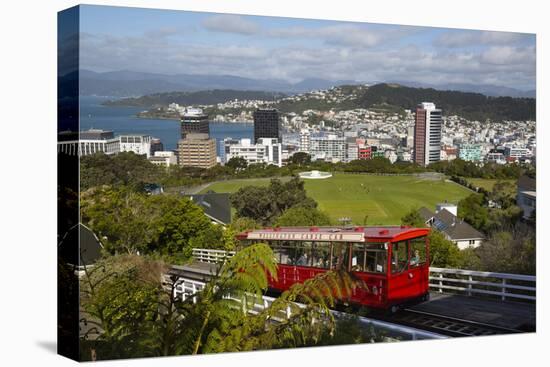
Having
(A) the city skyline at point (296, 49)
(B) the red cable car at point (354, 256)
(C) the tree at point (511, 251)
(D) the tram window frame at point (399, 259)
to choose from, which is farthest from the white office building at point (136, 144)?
(C) the tree at point (511, 251)

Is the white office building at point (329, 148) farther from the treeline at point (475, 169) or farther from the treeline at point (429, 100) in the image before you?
the treeline at point (475, 169)

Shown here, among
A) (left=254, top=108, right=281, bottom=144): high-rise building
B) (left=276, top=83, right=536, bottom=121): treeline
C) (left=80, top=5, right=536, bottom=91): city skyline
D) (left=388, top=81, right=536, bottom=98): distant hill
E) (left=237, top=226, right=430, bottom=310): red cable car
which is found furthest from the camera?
(left=388, top=81, right=536, bottom=98): distant hill

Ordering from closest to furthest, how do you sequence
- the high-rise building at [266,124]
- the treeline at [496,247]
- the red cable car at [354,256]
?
the red cable car at [354,256] < the high-rise building at [266,124] < the treeline at [496,247]

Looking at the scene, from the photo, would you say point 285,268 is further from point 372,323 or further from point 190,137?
point 190,137

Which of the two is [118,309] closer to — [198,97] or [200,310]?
[200,310]

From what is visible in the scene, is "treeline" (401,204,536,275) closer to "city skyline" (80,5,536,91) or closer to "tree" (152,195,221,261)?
"city skyline" (80,5,536,91)

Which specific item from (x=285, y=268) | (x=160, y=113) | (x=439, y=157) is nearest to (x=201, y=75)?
(x=160, y=113)

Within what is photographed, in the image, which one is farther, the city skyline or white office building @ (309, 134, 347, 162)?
white office building @ (309, 134, 347, 162)

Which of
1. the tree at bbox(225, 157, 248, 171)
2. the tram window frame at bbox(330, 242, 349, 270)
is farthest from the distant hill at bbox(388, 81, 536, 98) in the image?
the tree at bbox(225, 157, 248, 171)
